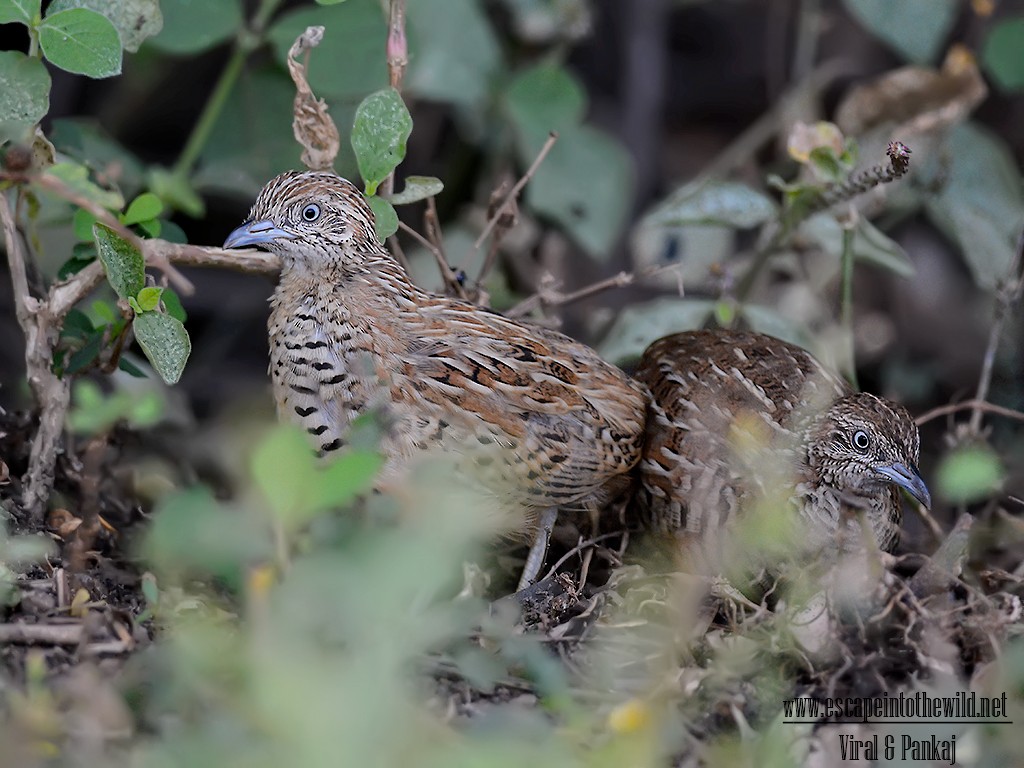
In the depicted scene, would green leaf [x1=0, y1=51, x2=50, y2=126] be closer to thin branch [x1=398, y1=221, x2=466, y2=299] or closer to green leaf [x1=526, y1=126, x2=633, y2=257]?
thin branch [x1=398, y1=221, x2=466, y2=299]

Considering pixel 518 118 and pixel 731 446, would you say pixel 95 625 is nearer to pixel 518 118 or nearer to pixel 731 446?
pixel 731 446

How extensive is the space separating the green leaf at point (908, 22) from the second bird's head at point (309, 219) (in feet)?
7.51

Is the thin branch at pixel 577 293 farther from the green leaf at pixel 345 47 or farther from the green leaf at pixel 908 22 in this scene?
the green leaf at pixel 908 22

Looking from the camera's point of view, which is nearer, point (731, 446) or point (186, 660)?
point (186, 660)

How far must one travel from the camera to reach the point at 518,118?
4750 millimetres

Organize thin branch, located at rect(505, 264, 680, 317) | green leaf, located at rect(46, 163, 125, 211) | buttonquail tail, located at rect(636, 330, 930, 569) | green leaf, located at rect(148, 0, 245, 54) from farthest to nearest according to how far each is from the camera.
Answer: green leaf, located at rect(148, 0, 245, 54)
thin branch, located at rect(505, 264, 680, 317)
buttonquail tail, located at rect(636, 330, 930, 569)
green leaf, located at rect(46, 163, 125, 211)

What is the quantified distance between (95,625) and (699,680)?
1.26 m

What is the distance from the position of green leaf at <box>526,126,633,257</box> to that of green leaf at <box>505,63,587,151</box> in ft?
0.54

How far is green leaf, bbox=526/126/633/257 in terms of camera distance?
4.88 m

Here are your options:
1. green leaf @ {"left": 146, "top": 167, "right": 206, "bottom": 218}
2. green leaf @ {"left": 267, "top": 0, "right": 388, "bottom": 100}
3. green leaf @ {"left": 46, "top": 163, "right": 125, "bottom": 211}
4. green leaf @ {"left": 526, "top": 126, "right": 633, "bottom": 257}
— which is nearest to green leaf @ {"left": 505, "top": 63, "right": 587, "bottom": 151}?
green leaf @ {"left": 526, "top": 126, "right": 633, "bottom": 257}

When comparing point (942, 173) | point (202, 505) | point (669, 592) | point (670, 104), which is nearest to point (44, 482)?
point (202, 505)

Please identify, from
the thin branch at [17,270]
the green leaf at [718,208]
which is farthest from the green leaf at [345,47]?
the thin branch at [17,270]

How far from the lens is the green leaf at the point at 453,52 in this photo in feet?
15.8

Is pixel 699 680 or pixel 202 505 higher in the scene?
pixel 202 505
